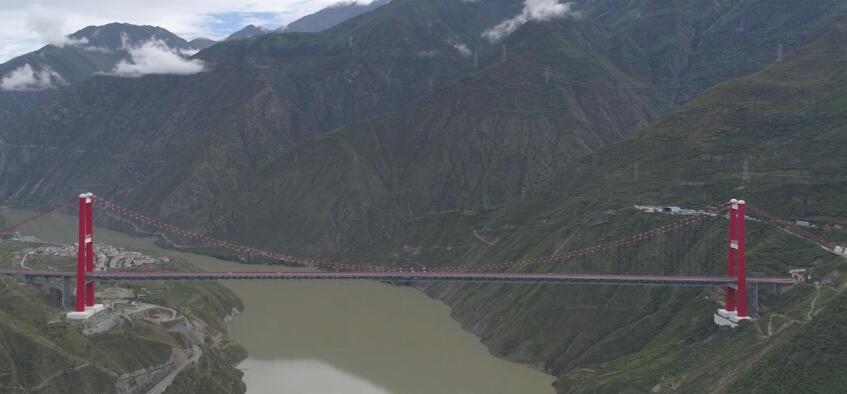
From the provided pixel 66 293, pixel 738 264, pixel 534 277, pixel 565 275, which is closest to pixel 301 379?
pixel 66 293

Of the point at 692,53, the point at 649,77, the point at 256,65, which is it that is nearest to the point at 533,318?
the point at 649,77

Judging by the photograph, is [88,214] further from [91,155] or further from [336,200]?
[91,155]

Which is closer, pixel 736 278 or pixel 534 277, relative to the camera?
pixel 736 278

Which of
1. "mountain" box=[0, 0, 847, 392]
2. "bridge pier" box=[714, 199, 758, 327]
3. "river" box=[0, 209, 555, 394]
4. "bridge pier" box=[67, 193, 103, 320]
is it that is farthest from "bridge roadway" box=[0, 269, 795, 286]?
"river" box=[0, 209, 555, 394]

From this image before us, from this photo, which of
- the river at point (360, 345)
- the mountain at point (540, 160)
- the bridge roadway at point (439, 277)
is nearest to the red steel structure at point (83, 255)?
the bridge roadway at point (439, 277)

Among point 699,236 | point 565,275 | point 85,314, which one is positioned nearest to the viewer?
point 85,314

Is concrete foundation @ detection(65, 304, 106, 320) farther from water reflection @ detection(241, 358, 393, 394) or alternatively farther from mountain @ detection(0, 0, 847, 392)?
mountain @ detection(0, 0, 847, 392)

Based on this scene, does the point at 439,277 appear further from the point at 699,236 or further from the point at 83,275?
the point at 83,275

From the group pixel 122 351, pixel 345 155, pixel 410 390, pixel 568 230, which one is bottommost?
pixel 410 390

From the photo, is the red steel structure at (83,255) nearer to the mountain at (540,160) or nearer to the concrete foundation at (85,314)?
the concrete foundation at (85,314)
